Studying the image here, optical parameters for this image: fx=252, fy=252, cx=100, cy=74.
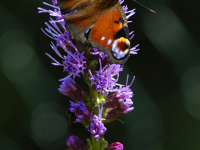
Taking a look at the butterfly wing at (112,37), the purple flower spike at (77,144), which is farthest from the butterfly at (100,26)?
the purple flower spike at (77,144)

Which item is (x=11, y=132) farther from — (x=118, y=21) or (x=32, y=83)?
(x=118, y=21)

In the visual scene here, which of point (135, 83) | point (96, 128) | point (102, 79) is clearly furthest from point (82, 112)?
point (135, 83)

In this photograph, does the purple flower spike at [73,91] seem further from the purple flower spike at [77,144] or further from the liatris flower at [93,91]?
the purple flower spike at [77,144]

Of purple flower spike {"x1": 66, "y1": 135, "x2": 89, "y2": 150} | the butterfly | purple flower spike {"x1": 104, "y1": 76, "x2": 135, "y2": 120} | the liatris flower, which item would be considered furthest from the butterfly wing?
purple flower spike {"x1": 66, "y1": 135, "x2": 89, "y2": 150}

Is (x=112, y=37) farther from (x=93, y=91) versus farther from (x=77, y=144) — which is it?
(x=77, y=144)

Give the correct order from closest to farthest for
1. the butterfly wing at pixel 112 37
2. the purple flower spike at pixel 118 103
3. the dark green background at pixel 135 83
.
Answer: the butterfly wing at pixel 112 37, the purple flower spike at pixel 118 103, the dark green background at pixel 135 83

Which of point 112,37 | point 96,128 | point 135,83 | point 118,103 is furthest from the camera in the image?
point 135,83

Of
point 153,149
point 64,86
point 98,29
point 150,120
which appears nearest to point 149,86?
point 150,120
